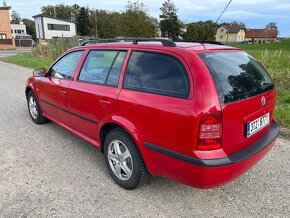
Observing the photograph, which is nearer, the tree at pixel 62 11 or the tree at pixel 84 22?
the tree at pixel 84 22

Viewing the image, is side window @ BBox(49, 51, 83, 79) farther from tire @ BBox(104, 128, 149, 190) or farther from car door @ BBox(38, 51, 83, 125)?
tire @ BBox(104, 128, 149, 190)

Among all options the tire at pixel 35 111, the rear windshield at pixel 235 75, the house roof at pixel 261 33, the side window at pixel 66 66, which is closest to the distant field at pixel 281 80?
the rear windshield at pixel 235 75

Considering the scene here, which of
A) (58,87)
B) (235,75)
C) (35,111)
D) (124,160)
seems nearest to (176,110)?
(235,75)

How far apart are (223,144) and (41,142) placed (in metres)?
3.09

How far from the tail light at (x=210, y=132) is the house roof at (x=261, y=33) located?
120398 millimetres

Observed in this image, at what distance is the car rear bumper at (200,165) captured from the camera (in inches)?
89.7

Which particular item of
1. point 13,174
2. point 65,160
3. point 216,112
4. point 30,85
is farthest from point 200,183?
point 30,85

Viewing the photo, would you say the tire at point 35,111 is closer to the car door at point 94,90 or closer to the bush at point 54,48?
the car door at point 94,90

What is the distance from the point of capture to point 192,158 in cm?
230

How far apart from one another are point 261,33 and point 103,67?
123 m

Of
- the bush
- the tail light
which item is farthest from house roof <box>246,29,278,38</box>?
the tail light

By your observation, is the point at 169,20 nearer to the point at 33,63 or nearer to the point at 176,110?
the point at 33,63

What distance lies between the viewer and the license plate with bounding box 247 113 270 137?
2.60 metres

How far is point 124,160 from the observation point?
303 centimetres
